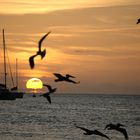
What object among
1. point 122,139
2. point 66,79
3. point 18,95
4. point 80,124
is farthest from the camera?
point 18,95

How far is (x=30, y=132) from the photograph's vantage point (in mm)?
73000

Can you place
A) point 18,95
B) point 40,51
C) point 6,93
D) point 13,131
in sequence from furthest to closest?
point 18,95, point 6,93, point 13,131, point 40,51

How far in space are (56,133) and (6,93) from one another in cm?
8503

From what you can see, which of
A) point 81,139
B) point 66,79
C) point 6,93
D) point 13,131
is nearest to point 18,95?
point 6,93

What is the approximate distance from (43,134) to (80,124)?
2633cm

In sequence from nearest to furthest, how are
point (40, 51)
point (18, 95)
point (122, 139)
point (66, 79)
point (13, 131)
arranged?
point (40, 51) → point (66, 79) → point (122, 139) → point (13, 131) → point (18, 95)

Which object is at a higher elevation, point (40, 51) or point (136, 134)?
point (40, 51)

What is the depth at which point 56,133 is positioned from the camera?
72.1 m

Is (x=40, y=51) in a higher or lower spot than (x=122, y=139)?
higher

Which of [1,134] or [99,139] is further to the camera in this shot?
[1,134]

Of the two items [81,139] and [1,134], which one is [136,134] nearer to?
[81,139]

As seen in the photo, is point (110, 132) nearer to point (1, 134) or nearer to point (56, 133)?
point (56, 133)

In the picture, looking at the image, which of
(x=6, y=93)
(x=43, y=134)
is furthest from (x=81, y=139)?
(x=6, y=93)

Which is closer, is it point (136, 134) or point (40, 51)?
point (40, 51)
